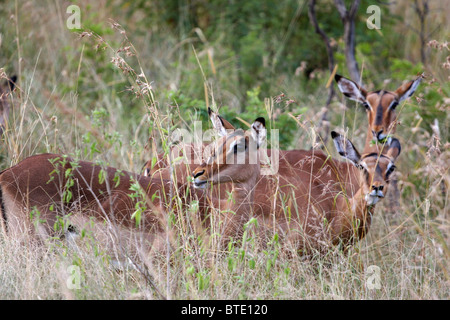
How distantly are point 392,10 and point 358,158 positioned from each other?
24.0ft

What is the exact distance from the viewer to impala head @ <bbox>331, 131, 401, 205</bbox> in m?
4.29

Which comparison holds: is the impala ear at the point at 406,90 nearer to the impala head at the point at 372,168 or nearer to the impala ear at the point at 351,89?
the impala ear at the point at 351,89

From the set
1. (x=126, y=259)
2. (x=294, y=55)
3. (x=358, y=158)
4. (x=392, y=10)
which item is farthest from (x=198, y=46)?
(x=126, y=259)

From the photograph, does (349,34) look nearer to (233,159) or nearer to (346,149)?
(346,149)

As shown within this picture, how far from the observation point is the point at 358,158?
15.4ft

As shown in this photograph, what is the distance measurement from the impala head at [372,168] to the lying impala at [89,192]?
665 mm

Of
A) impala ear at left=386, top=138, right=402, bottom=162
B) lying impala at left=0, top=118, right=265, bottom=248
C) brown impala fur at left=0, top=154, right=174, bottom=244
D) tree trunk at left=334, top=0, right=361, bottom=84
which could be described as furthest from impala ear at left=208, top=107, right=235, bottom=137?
Answer: tree trunk at left=334, top=0, right=361, bottom=84

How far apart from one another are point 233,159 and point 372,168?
1.03 m

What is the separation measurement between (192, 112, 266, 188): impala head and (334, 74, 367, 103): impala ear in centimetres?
155

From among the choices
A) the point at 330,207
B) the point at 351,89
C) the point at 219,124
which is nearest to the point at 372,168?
the point at 330,207

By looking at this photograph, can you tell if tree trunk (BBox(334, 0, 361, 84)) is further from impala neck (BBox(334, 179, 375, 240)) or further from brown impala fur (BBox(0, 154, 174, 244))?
brown impala fur (BBox(0, 154, 174, 244))

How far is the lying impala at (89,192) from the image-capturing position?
14.0 feet

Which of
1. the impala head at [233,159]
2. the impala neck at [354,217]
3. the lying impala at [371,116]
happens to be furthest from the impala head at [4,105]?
the impala neck at [354,217]
